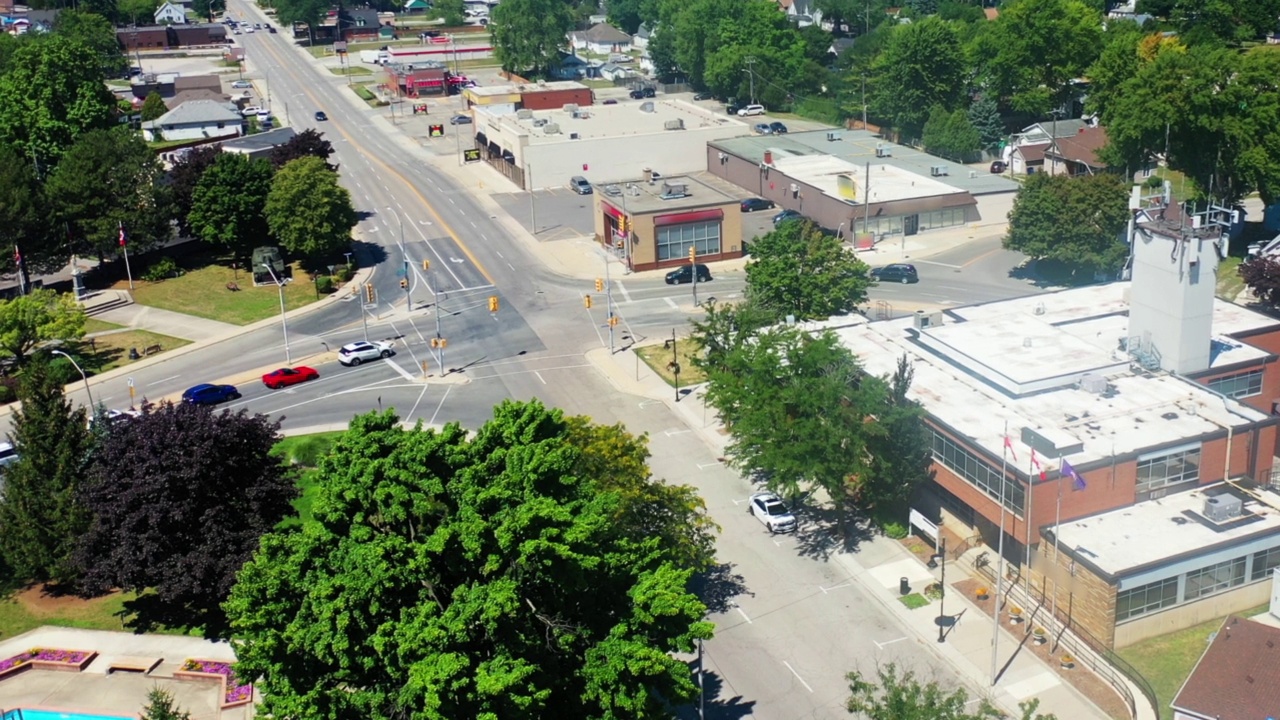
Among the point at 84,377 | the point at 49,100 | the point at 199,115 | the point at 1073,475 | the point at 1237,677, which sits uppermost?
the point at 49,100

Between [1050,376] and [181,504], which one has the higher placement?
[1050,376]

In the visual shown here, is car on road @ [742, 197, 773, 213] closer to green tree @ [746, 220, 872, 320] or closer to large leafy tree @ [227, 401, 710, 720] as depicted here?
green tree @ [746, 220, 872, 320]

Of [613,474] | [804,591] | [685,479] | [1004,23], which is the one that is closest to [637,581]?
[613,474]

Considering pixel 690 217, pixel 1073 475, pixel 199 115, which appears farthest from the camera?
pixel 199 115

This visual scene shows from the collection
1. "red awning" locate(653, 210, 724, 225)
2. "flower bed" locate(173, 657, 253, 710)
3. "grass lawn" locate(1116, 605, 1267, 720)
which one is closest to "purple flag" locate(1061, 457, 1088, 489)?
"grass lawn" locate(1116, 605, 1267, 720)

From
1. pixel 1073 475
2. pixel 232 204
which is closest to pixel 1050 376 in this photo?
pixel 1073 475

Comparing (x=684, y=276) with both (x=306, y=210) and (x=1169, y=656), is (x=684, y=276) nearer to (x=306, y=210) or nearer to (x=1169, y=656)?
(x=306, y=210)
